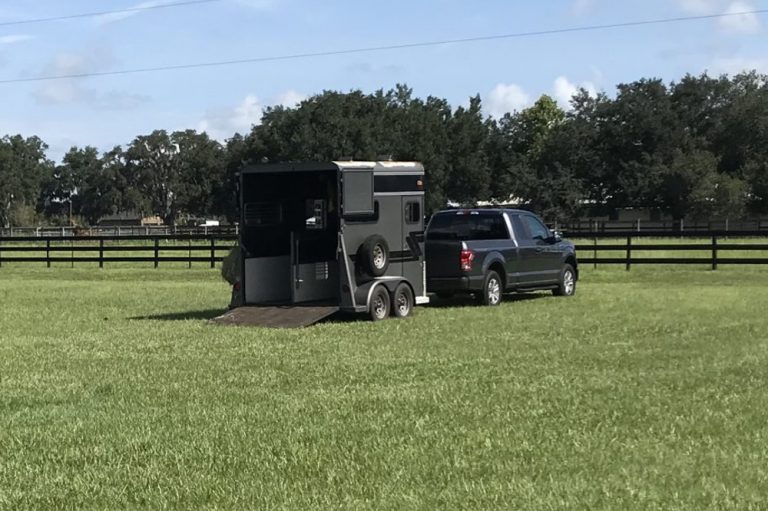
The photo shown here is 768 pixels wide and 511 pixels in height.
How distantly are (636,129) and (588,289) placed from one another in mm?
69008

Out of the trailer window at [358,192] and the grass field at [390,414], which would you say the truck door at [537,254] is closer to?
the grass field at [390,414]

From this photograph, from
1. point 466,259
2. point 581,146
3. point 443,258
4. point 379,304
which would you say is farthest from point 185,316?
point 581,146

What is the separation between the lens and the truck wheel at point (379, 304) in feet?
54.3

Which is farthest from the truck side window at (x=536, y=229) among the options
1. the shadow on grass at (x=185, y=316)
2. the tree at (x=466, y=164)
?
the tree at (x=466, y=164)

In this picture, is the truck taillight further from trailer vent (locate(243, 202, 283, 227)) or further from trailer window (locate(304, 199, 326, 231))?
trailer vent (locate(243, 202, 283, 227))

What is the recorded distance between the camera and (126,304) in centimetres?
2050

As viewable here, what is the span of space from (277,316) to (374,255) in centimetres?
187

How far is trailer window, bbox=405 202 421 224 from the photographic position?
17.5 m

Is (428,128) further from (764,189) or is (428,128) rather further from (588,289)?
(588,289)

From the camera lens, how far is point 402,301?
57.1 feet

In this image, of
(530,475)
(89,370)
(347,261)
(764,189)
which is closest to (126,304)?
(347,261)

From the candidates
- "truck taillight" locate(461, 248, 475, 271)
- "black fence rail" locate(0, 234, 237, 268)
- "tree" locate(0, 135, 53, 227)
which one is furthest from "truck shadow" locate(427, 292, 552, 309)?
"tree" locate(0, 135, 53, 227)

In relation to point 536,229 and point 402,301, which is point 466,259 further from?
point 536,229

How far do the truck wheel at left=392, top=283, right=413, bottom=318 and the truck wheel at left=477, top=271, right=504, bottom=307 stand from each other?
2.32 meters
